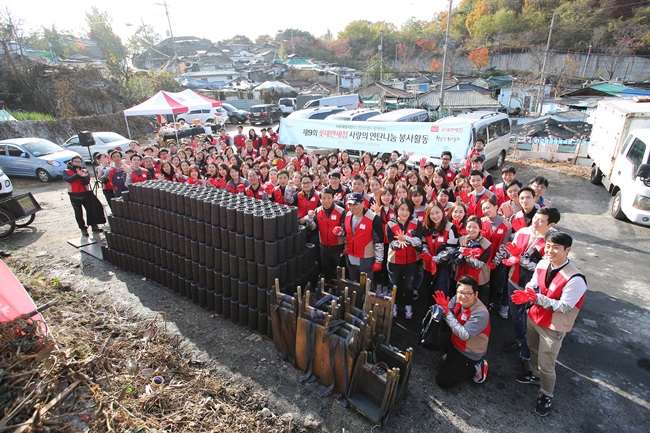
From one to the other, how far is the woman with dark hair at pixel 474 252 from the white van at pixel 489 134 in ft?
17.7

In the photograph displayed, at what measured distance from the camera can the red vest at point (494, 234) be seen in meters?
4.36

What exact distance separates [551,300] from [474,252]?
105 cm

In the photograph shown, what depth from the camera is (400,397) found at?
3414 millimetres

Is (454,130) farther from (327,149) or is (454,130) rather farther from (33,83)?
(33,83)

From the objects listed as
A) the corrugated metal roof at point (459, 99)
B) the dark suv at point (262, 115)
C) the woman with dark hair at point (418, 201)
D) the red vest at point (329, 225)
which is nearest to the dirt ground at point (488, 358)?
the red vest at point (329, 225)

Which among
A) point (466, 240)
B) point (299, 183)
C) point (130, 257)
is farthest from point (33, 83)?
point (466, 240)

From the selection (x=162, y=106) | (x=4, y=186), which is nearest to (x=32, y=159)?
(x=4, y=186)

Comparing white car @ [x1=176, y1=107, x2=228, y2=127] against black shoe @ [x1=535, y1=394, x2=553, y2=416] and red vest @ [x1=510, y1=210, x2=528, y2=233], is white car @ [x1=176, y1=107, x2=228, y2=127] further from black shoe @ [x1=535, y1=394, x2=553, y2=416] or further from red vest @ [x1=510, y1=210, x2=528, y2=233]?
black shoe @ [x1=535, y1=394, x2=553, y2=416]

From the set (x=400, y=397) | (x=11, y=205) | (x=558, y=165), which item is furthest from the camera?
(x=558, y=165)

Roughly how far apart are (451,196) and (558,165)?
8606 millimetres

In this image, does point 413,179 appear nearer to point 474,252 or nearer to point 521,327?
point 474,252

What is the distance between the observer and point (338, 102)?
924 inches

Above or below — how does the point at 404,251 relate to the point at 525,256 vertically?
below

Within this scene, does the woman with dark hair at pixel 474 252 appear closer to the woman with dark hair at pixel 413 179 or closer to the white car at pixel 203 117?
the woman with dark hair at pixel 413 179
